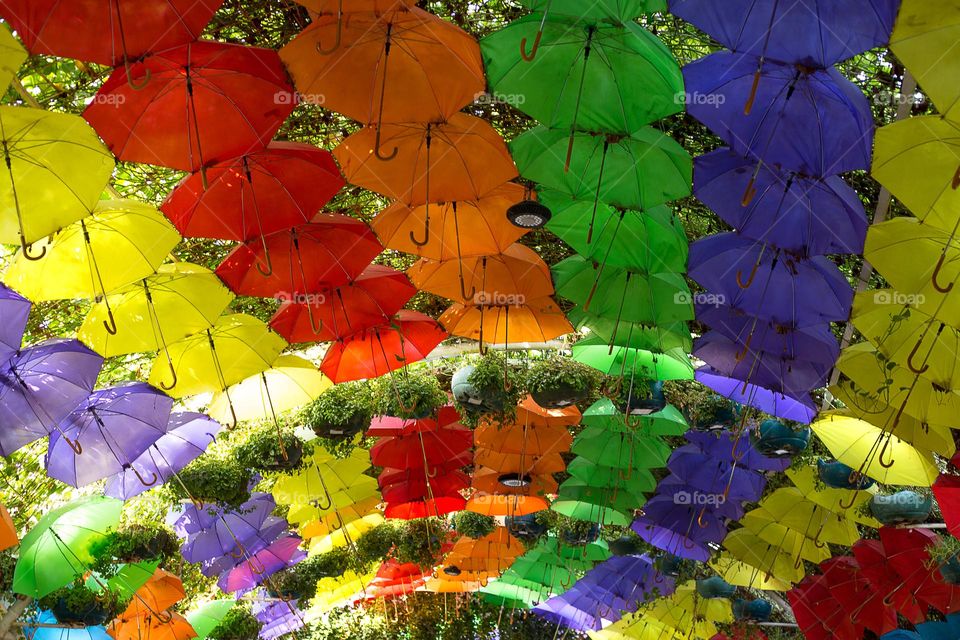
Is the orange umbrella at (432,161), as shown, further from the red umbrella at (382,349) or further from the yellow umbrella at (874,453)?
the yellow umbrella at (874,453)

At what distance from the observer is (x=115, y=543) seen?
6.80m

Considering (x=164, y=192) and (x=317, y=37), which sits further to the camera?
(x=164, y=192)

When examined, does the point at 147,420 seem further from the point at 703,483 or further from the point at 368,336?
the point at 703,483

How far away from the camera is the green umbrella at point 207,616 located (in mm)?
10266

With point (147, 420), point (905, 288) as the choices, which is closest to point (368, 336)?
point (147, 420)

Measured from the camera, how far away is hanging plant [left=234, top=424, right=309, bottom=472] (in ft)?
21.2

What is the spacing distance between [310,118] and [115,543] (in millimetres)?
4020

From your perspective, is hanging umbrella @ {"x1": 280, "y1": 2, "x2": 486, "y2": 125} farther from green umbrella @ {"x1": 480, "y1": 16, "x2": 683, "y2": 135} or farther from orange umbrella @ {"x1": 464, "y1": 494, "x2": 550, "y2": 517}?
orange umbrella @ {"x1": 464, "y1": 494, "x2": 550, "y2": 517}

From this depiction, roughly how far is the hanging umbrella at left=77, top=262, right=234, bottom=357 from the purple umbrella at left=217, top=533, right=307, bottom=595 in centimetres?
552

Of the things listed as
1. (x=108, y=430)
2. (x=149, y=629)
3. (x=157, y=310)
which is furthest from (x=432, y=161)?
(x=149, y=629)

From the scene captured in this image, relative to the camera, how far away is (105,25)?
2844 millimetres

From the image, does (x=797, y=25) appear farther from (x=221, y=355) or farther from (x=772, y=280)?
(x=221, y=355)

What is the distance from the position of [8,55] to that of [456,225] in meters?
2.50

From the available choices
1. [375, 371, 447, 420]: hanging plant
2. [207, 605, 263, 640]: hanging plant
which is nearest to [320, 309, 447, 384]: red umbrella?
[375, 371, 447, 420]: hanging plant
